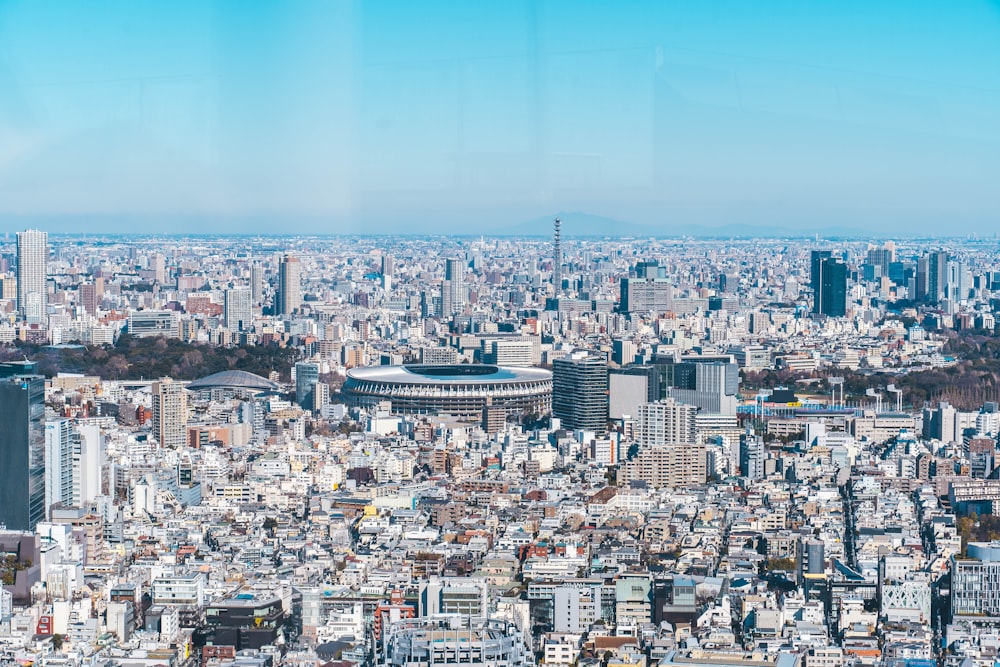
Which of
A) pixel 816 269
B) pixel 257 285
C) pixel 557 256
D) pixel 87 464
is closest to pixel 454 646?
pixel 87 464

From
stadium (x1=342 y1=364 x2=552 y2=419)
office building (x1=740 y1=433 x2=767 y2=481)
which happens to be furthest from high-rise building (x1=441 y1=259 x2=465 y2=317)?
office building (x1=740 y1=433 x2=767 y2=481)

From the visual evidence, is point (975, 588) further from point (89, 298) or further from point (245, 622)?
point (89, 298)

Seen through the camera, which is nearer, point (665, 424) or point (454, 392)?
point (665, 424)

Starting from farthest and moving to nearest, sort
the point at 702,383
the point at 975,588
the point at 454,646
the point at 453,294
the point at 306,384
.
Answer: the point at 453,294 → the point at 306,384 → the point at 702,383 → the point at 975,588 → the point at 454,646

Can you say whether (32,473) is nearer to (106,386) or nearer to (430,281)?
(106,386)

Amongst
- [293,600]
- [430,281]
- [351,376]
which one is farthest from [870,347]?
[293,600]

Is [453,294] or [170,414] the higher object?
[453,294]
